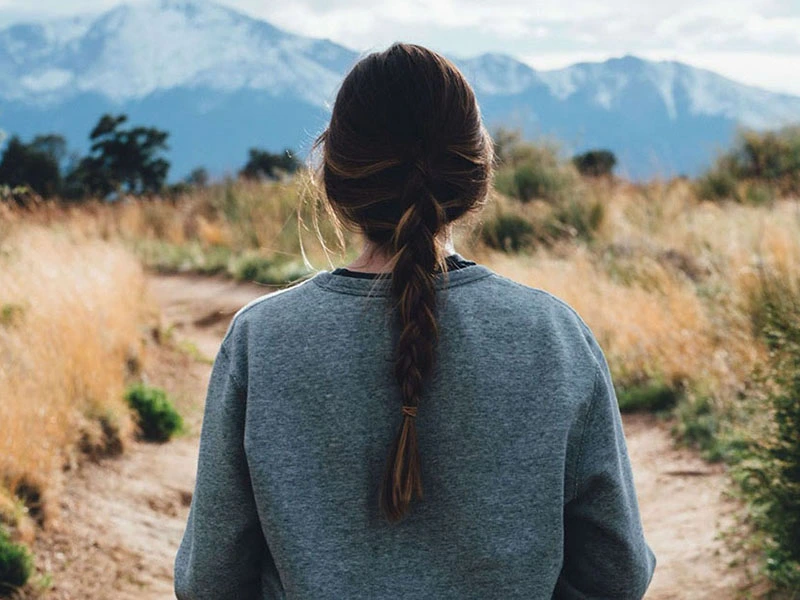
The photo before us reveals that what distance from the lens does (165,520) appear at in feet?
16.4

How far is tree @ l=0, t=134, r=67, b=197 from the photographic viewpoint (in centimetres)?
2378

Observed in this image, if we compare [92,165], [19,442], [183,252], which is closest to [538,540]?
[19,442]

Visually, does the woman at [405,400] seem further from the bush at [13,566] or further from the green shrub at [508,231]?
the green shrub at [508,231]

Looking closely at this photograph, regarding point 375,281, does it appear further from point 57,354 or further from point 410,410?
point 57,354

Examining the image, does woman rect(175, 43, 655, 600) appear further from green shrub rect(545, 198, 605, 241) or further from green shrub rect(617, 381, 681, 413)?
green shrub rect(545, 198, 605, 241)

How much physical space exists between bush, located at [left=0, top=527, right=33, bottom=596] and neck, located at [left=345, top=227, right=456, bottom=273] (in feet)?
9.23

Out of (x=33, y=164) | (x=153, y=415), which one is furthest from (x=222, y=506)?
(x=33, y=164)

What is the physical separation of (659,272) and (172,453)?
444cm

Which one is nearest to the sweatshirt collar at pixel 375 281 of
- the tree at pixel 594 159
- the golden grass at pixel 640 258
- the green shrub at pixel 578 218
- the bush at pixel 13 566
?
the golden grass at pixel 640 258

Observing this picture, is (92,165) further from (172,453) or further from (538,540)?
(538,540)

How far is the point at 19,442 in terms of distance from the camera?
440 centimetres

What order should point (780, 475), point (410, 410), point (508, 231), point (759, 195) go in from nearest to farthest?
point (410, 410), point (780, 475), point (508, 231), point (759, 195)

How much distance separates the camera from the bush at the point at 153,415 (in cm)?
610

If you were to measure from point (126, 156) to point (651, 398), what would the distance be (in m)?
23.1
